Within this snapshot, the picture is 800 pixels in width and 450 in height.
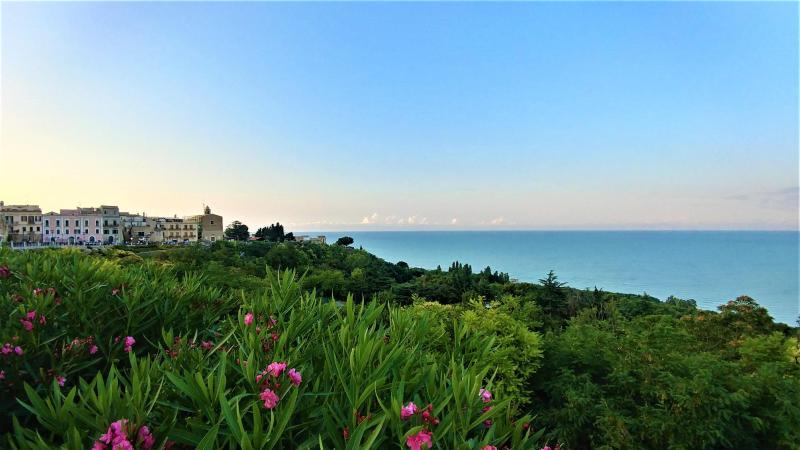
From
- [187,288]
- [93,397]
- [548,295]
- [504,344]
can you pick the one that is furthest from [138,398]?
[548,295]

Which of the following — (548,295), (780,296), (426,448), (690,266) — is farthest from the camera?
(690,266)

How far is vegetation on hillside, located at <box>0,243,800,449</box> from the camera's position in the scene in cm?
145

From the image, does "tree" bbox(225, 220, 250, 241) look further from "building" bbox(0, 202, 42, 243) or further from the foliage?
"building" bbox(0, 202, 42, 243)

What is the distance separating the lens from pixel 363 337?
1.99m

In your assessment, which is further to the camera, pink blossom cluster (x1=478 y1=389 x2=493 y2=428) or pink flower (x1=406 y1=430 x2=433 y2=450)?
pink blossom cluster (x1=478 y1=389 x2=493 y2=428)

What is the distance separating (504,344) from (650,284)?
58419 millimetres

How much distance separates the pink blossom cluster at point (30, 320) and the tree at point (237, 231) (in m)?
71.0

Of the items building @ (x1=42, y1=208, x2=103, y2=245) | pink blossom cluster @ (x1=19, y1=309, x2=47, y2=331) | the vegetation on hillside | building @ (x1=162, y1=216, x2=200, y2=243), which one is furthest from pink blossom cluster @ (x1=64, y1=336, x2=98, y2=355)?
building @ (x1=162, y1=216, x2=200, y2=243)

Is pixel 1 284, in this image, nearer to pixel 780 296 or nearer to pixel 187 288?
pixel 187 288

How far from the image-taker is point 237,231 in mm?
70875

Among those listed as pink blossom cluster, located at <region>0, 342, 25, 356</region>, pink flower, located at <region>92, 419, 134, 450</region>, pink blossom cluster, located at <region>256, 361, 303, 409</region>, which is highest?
pink blossom cluster, located at <region>256, 361, 303, 409</region>

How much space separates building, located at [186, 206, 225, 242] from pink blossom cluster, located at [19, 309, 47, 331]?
75.5m

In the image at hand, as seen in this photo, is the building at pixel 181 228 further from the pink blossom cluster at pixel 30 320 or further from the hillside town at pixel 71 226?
the pink blossom cluster at pixel 30 320

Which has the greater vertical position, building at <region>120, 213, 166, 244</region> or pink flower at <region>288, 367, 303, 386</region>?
pink flower at <region>288, 367, 303, 386</region>
